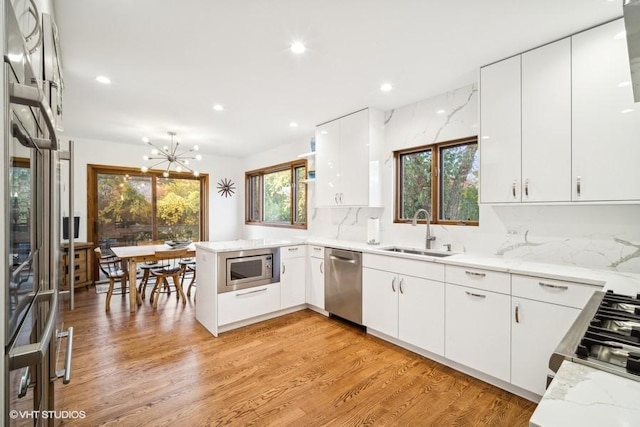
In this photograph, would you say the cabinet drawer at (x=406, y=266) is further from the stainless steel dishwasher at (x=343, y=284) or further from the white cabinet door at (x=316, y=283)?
the white cabinet door at (x=316, y=283)

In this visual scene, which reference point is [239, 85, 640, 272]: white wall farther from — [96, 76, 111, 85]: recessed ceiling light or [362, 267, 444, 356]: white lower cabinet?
[96, 76, 111, 85]: recessed ceiling light

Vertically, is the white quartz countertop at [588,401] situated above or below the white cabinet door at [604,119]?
below

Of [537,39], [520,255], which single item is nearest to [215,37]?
[537,39]

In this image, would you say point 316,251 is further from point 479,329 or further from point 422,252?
point 479,329

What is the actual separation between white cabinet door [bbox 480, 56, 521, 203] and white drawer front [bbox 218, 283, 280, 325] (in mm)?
2476

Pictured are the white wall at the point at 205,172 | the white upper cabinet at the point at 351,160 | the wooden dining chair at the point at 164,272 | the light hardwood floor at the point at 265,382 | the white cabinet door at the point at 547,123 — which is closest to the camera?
the light hardwood floor at the point at 265,382

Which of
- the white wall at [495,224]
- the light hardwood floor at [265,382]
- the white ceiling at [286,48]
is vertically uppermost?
the white ceiling at [286,48]

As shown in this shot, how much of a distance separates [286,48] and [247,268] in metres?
2.25

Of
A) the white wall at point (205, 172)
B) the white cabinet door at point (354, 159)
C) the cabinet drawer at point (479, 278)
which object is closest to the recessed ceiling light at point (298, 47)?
the white cabinet door at point (354, 159)

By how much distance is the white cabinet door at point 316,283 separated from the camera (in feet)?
12.0

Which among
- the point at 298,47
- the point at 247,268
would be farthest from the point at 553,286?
the point at 247,268

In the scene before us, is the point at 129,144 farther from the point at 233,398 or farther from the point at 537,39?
the point at 537,39

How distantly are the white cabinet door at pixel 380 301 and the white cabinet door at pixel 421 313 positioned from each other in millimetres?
70

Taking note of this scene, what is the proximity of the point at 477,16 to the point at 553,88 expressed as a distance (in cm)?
79
